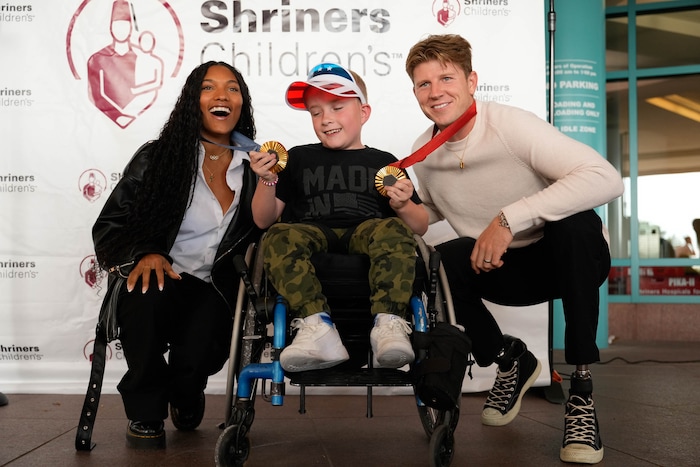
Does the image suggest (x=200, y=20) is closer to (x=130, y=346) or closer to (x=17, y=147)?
(x=17, y=147)

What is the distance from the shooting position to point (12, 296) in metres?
3.98

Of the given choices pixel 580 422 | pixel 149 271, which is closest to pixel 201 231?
pixel 149 271

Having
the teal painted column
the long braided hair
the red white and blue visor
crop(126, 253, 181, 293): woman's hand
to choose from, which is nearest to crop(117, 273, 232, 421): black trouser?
crop(126, 253, 181, 293): woman's hand

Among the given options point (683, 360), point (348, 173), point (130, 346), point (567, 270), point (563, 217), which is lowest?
point (683, 360)

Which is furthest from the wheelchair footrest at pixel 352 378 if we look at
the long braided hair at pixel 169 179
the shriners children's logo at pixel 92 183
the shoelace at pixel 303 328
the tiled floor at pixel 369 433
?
the shriners children's logo at pixel 92 183

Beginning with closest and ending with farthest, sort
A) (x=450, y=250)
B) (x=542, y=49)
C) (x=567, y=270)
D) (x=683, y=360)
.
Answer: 1. (x=567, y=270)
2. (x=450, y=250)
3. (x=542, y=49)
4. (x=683, y=360)

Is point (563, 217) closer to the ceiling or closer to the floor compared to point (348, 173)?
closer to the floor

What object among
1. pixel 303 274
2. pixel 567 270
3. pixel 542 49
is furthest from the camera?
pixel 542 49

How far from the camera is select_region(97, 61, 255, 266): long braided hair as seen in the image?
276 cm

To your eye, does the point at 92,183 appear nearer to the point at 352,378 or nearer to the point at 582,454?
the point at 352,378

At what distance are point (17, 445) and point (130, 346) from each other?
56 centimetres

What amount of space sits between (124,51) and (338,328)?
231cm

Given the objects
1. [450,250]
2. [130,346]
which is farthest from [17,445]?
[450,250]

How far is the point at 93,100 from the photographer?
3982 millimetres
